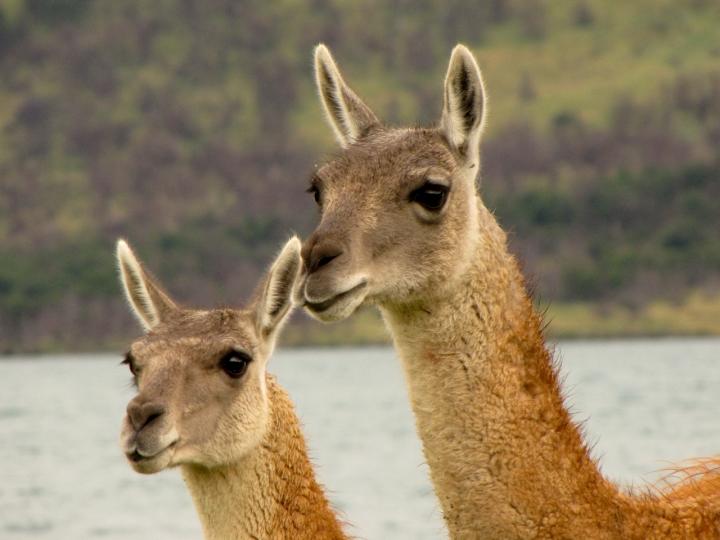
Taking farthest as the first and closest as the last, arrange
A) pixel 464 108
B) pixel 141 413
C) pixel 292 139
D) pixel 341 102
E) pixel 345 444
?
pixel 292 139
pixel 345 444
pixel 341 102
pixel 141 413
pixel 464 108

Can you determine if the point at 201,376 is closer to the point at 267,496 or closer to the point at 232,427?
the point at 232,427

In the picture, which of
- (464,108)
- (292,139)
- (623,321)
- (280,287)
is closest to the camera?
(464,108)

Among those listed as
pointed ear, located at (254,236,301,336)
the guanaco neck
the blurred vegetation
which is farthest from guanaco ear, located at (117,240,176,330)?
the blurred vegetation

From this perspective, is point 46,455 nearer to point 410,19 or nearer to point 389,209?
point 389,209

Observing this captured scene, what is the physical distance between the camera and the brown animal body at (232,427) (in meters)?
6.16

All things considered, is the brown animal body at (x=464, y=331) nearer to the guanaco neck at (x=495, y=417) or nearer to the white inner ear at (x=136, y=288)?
the guanaco neck at (x=495, y=417)

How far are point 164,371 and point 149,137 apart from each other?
133819 millimetres

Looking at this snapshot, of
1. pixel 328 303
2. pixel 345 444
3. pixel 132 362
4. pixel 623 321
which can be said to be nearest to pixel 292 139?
pixel 623 321

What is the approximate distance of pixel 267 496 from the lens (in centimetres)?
625

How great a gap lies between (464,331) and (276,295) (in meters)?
1.90

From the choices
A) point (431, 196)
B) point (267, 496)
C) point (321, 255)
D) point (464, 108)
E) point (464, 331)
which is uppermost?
point (464, 108)

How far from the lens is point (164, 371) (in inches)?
244

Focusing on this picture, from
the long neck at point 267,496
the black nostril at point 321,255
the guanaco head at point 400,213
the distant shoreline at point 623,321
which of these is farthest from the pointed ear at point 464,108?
the distant shoreline at point 623,321

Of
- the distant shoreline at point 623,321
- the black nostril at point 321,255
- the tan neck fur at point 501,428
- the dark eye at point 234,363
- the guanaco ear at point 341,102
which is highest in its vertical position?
the distant shoreline at point 623,321
